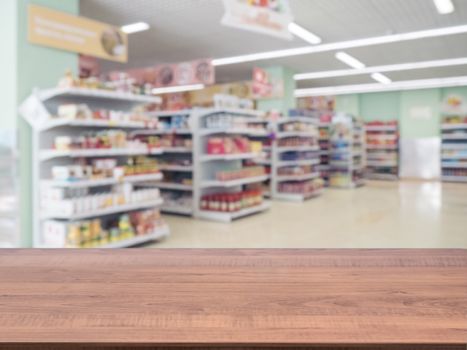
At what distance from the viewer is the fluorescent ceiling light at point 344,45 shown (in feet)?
9.87

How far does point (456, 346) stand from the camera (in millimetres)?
702

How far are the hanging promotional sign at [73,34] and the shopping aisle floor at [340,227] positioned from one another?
7.60 ft

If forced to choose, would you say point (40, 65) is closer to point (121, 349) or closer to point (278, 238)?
point (278, 238)

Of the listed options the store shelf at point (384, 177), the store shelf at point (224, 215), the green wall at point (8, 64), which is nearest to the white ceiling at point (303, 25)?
the green wall at point (8, 64)

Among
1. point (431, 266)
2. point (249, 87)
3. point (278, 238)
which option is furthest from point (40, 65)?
point (249, 87)

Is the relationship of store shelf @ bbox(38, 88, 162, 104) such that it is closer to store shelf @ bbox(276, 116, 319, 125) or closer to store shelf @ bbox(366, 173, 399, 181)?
store shelf @ bbox(276, 116, 319, 125)

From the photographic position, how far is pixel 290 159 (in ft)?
31.2

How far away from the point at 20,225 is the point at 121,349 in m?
4.20

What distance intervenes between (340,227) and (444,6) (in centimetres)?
350

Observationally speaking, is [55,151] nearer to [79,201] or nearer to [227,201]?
[79,201]

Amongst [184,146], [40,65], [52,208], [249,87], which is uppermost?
[249,87]

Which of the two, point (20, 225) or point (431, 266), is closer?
point (431, 266)

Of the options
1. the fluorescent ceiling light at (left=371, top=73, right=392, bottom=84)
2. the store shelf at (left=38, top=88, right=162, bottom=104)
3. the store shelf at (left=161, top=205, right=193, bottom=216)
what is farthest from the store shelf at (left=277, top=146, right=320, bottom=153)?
the fluorescent ceiling light at (left=371, top=73, right=392, bottom=84)

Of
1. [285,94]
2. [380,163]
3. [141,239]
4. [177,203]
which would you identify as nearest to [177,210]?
[177,203]
